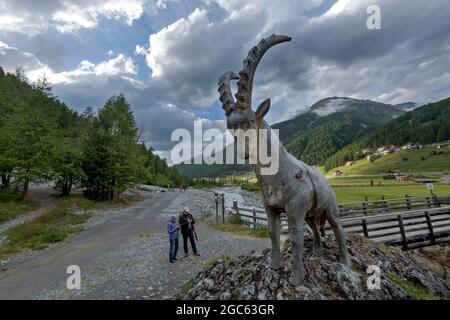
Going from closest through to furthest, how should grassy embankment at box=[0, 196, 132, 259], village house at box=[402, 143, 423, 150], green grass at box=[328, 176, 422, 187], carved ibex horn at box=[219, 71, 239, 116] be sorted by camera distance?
carved ibex horn at box=[219, 71, 239, 116] < grassy embankment at box=[0, 196, 132, 259] < green grass at box=[328, 176, 422, 187] < village house at box=[402, 143, 423, 150]

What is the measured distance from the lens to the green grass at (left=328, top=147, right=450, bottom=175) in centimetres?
10575

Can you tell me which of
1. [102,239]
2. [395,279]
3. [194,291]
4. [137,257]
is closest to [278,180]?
[194,291]

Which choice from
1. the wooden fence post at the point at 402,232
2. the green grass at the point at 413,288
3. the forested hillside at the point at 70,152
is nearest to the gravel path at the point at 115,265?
the green grass at the point at 413,288

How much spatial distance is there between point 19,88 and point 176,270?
73189mm

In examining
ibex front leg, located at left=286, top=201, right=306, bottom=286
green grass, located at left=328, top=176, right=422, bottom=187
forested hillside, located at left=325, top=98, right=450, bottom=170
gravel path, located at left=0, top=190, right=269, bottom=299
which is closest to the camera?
ibex front leg, located at left=286, top=201, right=306, bottom=286

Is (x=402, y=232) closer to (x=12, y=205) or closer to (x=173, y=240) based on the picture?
(x=173, y=240)

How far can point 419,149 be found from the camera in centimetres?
13825

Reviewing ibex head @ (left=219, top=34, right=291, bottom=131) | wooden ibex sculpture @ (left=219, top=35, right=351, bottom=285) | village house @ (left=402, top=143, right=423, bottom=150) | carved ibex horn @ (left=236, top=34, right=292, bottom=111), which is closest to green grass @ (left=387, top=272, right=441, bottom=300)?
wooden ibex sculpture @ (left=219, top=35, right=351, bottom=285)

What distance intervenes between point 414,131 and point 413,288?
187595 millimetres

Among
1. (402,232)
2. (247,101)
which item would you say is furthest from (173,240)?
(402,232)

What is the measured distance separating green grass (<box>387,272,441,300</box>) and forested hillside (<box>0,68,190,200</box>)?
2688 centimetres

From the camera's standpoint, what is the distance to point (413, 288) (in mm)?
5191

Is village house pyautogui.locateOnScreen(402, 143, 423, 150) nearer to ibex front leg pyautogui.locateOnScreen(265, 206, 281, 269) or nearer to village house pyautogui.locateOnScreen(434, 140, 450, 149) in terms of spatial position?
village house pyautogui.locateOnScreen(434, 140, 450, 149)
